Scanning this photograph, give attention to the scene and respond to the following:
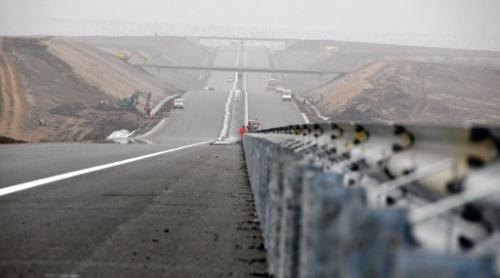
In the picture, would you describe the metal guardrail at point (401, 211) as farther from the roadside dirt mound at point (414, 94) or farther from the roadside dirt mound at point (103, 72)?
Result: the roadside dirt mound at point (103, 72)

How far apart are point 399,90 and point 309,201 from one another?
111 m

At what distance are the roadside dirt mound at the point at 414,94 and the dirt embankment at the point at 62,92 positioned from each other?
2788 centimetres

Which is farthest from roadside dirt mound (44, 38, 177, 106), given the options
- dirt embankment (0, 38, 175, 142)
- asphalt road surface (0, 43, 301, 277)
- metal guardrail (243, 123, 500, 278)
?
metal guardrail (243, 123, 500, 278)

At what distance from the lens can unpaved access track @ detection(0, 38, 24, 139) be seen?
72.2 meters

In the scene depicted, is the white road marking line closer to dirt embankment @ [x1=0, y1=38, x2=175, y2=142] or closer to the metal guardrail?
dirt embankment @ [x1=0, y1=38, x2=175, y2=142]

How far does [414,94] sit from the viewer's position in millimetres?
109625

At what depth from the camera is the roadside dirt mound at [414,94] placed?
98.4 meters

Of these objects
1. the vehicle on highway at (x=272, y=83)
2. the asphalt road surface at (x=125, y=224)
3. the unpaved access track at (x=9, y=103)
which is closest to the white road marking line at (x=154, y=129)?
the unpaved access track at (x=9, y=103)

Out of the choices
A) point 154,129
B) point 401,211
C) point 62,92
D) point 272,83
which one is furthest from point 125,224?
point 272,83

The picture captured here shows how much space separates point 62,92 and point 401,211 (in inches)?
3693

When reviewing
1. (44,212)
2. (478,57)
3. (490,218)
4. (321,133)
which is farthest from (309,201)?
(478,57)

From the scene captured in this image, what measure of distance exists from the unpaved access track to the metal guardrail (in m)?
68.8

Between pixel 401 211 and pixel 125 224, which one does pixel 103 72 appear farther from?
pixel 401 211

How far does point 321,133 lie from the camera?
8234 millimetres
